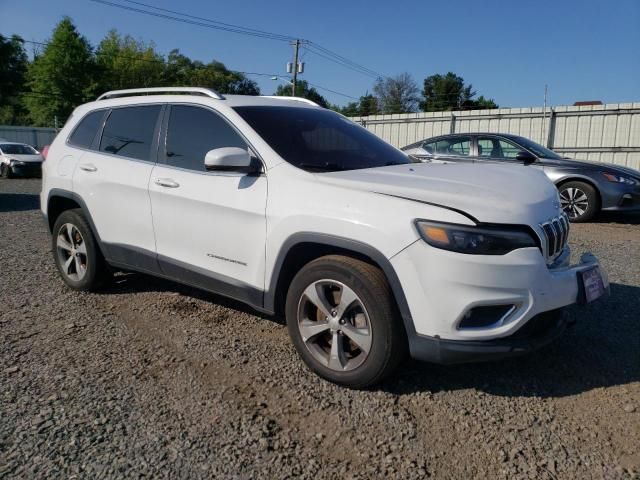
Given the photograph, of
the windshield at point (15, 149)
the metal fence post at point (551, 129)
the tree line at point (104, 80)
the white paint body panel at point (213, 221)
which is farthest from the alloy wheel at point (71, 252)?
the tree line at point (104, 80)

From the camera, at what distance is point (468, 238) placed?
2498 mm

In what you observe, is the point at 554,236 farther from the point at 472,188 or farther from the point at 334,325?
the point at 334,325

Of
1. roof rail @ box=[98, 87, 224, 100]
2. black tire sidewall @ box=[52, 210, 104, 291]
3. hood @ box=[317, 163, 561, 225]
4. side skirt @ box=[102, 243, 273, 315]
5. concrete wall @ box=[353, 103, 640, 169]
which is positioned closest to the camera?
hood @ box=[317, 163, 561, 225]

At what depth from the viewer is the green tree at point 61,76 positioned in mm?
45500

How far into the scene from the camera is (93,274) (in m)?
4.43

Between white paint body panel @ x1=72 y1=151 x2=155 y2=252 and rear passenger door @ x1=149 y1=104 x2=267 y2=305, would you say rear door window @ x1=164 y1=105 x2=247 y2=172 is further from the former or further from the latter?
white paint body panel @ x1=72 y1=151 x2=155 y2=252

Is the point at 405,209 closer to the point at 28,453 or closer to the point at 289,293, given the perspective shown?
the point at 289,293

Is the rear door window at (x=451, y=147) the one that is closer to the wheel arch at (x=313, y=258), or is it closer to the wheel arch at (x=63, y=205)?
the wheel arch at (x=63, y=205)

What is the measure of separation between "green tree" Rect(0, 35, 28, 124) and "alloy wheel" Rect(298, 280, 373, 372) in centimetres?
3895

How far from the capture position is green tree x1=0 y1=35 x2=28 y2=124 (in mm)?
34812

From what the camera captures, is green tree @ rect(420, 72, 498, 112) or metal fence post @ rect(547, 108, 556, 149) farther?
green tree @ rect(420, 72, 498, 112)

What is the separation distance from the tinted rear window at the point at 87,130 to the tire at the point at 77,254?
1.98 feet

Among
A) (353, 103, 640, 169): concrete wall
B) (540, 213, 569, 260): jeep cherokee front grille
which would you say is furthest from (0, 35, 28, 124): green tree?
(540, 213, 569, 260): jeep cherokee front grille

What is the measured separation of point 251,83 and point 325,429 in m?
87.0
